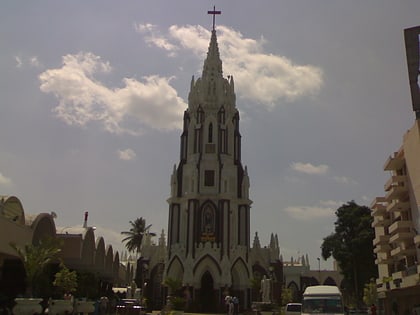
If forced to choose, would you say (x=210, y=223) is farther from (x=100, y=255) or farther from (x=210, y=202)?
(x=100, y=255)

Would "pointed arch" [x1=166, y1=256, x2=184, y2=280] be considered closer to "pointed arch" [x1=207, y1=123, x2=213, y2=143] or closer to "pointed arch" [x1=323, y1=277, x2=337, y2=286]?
"pointed arch" [x1=207, y1=123, x2=213, y2=143]

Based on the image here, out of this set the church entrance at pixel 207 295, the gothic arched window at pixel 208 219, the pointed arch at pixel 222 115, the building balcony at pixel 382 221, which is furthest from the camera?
the pointed arch at pixel 222 115

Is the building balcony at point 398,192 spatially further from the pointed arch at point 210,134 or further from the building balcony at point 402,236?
the pointed arch at point 210,134

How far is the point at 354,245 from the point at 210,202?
2178 cm

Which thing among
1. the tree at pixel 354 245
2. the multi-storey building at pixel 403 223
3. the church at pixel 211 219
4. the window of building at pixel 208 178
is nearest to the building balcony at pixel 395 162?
the multi-storey building at pixel 403 223

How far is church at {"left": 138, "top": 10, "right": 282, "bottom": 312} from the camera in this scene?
63.3 meters

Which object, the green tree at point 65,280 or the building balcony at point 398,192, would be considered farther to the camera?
the building balcony at point 398,192

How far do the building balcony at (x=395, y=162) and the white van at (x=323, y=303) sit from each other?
650 inches

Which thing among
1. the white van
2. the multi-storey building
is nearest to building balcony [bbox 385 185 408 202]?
the multi-storey building

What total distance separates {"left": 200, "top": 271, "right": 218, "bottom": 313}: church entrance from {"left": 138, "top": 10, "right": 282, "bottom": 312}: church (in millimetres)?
124

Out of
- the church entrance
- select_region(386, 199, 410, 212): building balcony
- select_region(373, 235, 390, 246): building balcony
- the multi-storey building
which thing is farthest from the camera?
the church entrance

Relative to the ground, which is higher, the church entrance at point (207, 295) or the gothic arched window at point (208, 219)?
the gothic arched window at point (208, 219)

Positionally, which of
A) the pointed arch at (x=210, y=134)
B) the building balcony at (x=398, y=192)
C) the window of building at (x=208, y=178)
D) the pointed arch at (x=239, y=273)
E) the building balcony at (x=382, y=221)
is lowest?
the pointed arch at (x=239, y=273)

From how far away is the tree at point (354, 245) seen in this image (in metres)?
52.2
